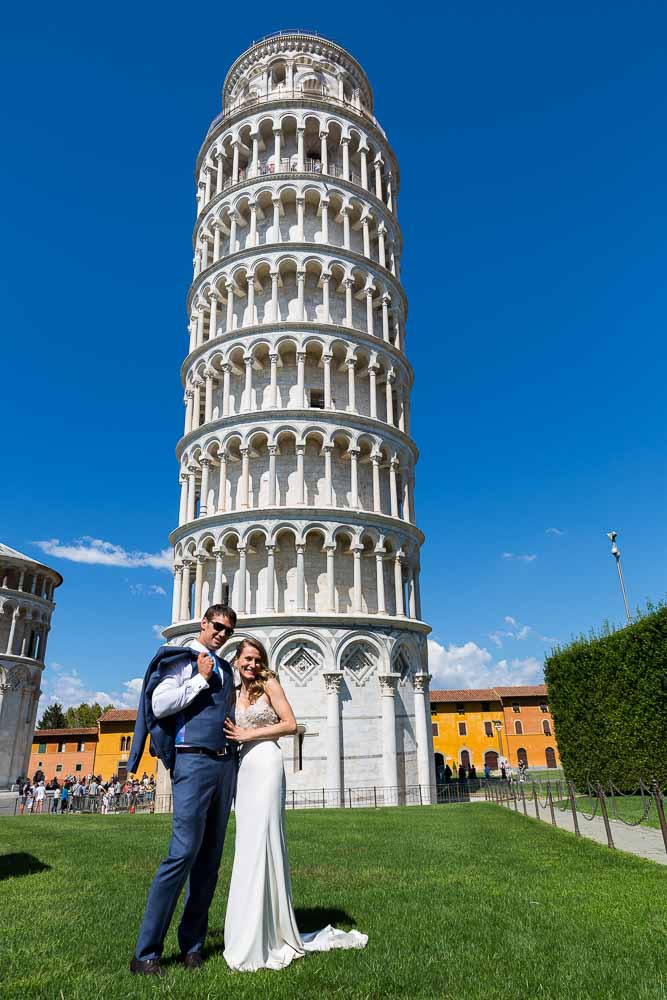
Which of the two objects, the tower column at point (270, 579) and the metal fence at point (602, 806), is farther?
the tower column at point (270, 579)

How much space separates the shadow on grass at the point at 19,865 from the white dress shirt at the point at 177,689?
5.40m

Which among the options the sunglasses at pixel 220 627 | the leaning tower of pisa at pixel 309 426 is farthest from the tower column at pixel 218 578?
the sunglasses at pixel 220 627

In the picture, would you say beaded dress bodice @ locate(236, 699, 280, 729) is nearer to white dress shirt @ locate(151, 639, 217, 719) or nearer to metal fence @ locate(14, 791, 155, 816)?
white dress shirt @ locate(151, 639, 217, 719)

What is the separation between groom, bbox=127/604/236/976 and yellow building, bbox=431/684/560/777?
6827 cm

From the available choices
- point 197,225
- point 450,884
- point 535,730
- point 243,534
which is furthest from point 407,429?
point 535,730

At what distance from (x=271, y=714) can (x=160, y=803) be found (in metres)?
29.1

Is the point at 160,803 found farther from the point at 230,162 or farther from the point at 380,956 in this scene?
the point at 230,162

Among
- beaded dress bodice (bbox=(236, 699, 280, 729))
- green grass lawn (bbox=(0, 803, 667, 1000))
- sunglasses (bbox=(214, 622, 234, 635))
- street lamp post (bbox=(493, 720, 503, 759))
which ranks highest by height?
street lamp post (bbox=(493, 720, 503, 759))

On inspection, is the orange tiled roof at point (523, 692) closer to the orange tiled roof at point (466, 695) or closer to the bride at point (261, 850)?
the orange tiled roof at point (466, 695)

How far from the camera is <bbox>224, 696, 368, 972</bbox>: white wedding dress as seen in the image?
Answer: 4805 mm

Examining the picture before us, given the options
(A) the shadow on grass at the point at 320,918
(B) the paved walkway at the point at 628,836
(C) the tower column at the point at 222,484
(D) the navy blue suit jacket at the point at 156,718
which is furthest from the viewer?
(C) the tower column at the point at 222,484

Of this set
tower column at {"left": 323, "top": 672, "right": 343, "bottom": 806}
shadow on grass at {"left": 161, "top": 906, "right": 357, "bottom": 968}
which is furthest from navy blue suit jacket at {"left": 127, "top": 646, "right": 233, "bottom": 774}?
tower column at {"left": 323, "top": 672, "right": 343, "bottom": 806}

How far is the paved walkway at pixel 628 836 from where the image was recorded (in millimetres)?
11555

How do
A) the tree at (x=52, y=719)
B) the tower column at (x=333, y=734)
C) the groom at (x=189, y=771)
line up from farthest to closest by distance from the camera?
the tree at (x=52, y=719) → the tower column at (x=333, y=734) → the groom at (x=189, y=771)
